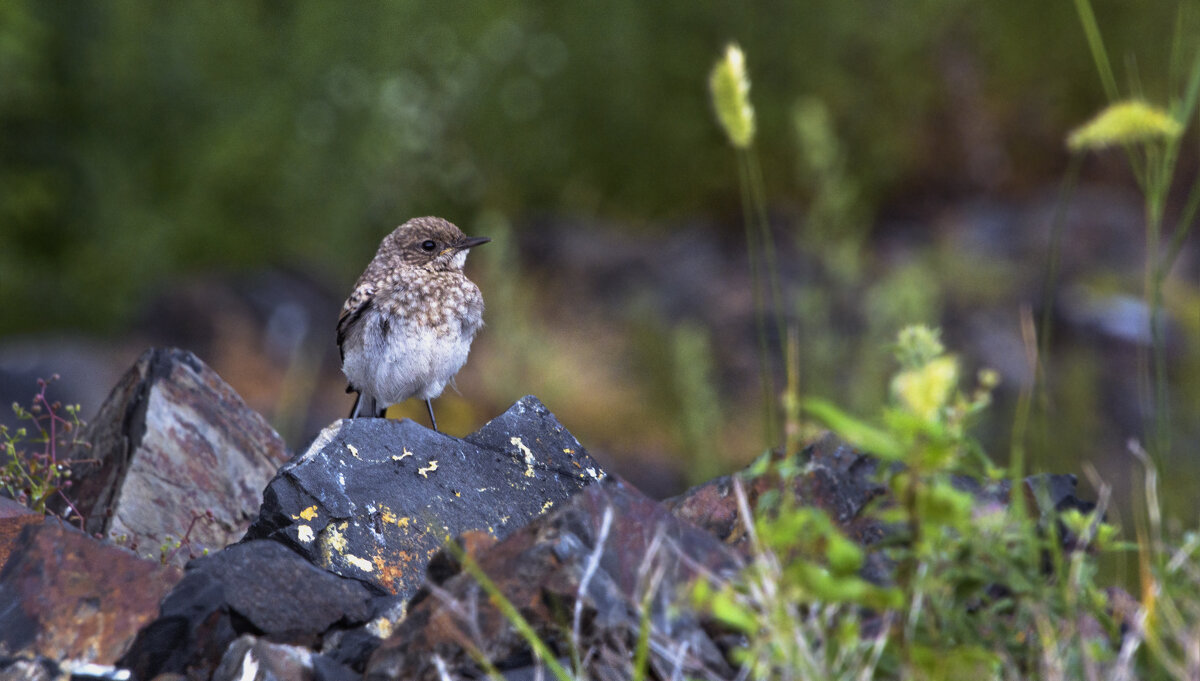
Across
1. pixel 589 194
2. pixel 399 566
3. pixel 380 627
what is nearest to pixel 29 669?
pixel 380 627

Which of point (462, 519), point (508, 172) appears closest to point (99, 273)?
point (508, 172)

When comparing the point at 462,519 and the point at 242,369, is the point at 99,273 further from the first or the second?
the point at 462,519

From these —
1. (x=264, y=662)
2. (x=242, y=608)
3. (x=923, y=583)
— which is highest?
(x=242, y=608)

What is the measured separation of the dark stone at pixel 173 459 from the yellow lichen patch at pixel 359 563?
73cm

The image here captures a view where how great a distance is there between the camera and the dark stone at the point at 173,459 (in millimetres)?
4367

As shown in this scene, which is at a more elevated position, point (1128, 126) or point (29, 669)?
point (1128, 126)

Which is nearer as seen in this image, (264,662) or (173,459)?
(264,662)

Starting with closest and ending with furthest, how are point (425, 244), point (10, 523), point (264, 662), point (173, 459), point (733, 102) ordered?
1. point (264, 662)
2. point (733, 102)
3. point (10, 523)
4. point (173, 459)
5. point (425, 244)

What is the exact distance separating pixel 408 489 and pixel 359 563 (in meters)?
0.33

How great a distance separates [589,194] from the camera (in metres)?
14.3

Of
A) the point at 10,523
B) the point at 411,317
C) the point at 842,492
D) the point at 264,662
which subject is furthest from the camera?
the point at 411,317

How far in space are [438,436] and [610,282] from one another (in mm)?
9469

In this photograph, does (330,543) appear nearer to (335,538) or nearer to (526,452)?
(335,538)

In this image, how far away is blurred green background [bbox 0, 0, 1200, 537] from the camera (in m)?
Result: 11.1
